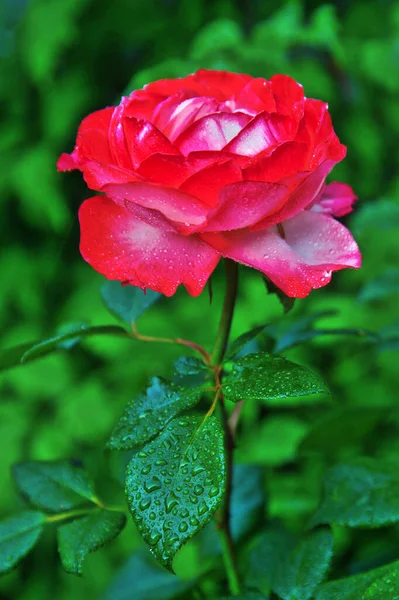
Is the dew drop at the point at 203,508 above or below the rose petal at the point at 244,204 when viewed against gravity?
below

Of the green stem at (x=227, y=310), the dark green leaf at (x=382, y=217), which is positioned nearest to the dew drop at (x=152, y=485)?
the green stem at (x=227, y=310)

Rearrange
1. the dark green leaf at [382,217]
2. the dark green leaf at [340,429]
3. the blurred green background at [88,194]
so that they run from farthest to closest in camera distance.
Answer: the blurred green background at [88,194] < the dark green leaf at [382,217] < the dark green leaf at [340,429]

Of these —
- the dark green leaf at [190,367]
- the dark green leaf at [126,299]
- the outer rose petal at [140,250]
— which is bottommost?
the dark green leaf at [126,299]

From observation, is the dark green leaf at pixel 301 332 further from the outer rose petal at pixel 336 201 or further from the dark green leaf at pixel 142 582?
the dark green leaf at pixel 142 582

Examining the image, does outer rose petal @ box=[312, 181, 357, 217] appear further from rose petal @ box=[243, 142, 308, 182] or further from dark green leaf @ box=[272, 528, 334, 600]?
dark green leaf @ box=[272, 528, 334, 600]

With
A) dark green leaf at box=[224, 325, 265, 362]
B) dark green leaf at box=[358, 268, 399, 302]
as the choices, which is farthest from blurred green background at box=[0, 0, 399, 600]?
dark green leaf at box=[224, 325, 265, 362]

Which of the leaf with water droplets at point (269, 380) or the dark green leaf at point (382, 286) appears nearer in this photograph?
the leaf with water droplets at point (269, 380)

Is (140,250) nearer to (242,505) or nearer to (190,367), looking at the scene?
(190,367)
